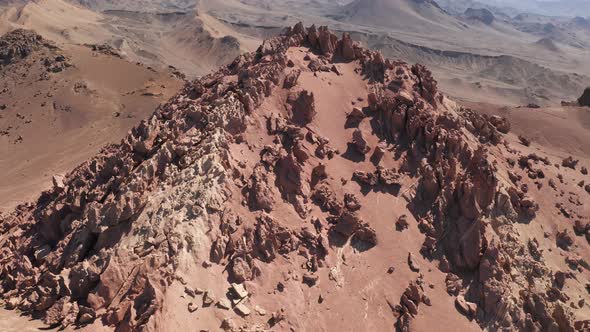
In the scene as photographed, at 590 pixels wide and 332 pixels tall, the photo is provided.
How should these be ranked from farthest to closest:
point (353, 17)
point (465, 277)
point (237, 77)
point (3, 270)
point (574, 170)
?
point (353, 17)
point (574, 170)
point (237, 77)
point (465, 277)
point (3, 270)

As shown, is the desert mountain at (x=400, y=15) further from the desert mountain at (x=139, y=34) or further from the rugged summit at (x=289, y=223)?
the rugged summit at (x=289, y=223)

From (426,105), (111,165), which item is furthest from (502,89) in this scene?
(111,165)

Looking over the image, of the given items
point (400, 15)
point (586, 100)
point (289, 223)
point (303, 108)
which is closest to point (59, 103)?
point (303, 108)

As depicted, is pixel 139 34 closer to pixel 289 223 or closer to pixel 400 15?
pixel 289 223

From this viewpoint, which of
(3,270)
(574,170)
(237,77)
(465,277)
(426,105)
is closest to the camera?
(3,270)

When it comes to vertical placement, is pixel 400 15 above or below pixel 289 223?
below

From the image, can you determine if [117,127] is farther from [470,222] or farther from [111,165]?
[470,222]
